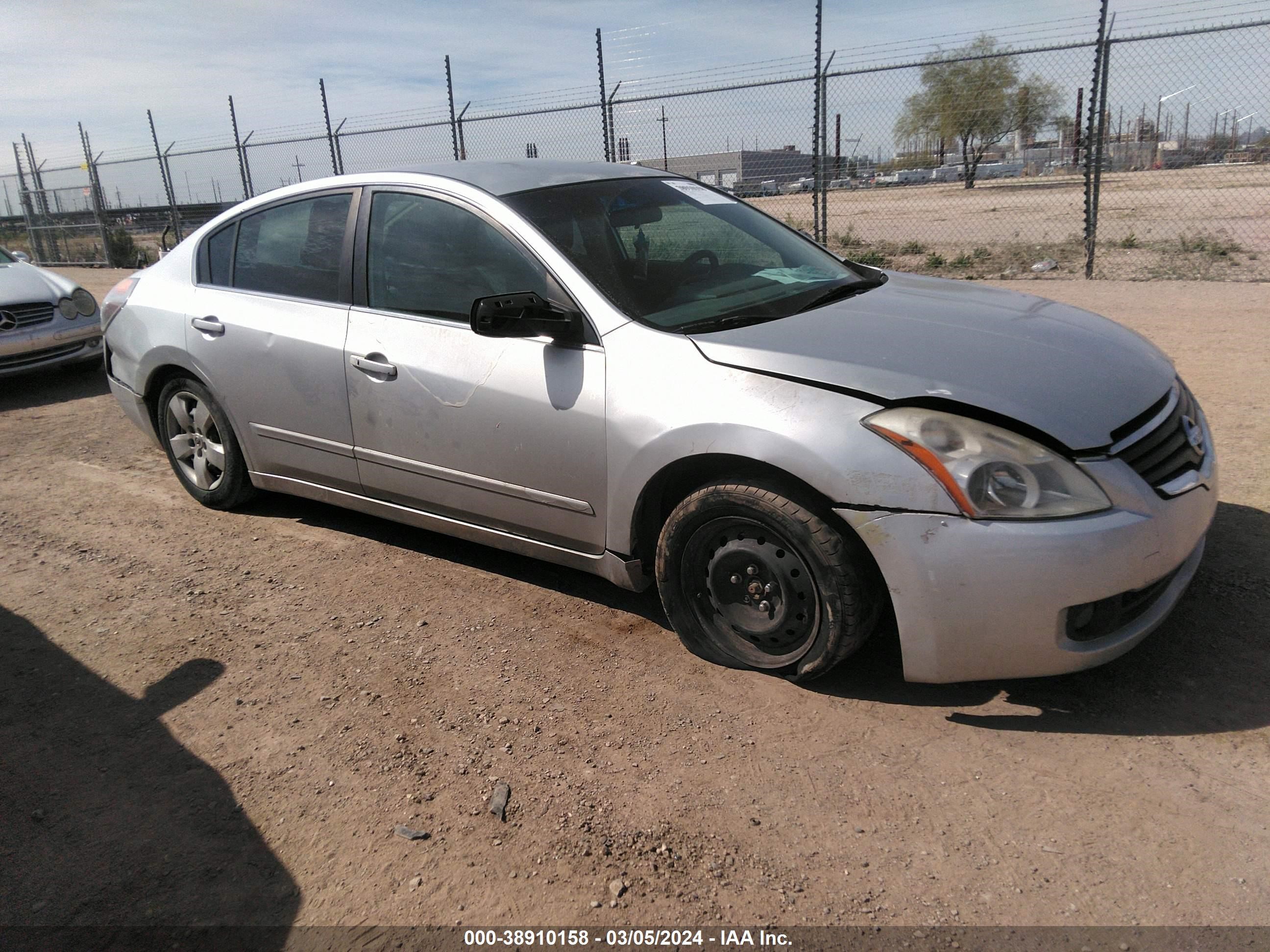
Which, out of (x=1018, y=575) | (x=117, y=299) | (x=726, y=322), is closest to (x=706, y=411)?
(x=726, y=322)

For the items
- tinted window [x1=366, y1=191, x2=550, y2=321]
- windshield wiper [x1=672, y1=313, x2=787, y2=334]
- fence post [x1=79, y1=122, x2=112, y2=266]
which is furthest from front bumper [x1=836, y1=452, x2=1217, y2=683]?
fence post [x1=79, y1=122, x2=112, y2=266]

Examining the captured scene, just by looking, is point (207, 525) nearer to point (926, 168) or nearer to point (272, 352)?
point (272, 352)

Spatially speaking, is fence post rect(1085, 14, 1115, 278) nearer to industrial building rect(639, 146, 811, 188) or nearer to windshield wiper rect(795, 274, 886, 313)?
industrial building rect(639, 146, 811, 188)

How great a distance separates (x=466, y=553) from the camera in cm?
419

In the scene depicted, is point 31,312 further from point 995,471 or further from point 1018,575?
point 1018,575

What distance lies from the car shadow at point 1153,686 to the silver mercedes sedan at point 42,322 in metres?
7.59

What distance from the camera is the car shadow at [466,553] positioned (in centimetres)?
368

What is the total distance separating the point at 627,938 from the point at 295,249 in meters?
3.26

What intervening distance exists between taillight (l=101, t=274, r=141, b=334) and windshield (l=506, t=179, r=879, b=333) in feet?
8.46

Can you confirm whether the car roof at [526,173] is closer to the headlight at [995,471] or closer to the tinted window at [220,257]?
the tinted window at [220,257]

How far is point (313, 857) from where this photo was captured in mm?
2350

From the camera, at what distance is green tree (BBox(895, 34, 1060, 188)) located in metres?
12.5

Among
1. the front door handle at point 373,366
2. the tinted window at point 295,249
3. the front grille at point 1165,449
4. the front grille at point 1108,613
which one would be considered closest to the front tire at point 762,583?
the front grille at point 1108,613

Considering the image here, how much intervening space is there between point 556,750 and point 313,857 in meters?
0.72
